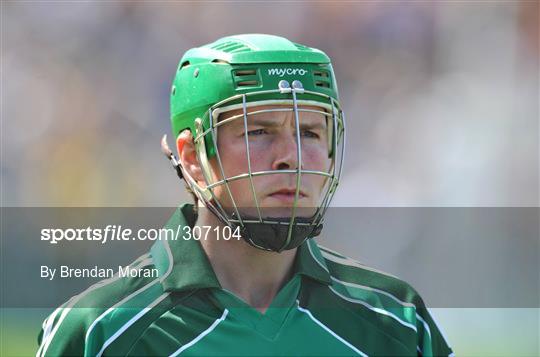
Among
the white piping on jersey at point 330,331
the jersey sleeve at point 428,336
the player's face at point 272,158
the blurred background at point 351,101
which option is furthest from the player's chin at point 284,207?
the blurred background at point 351,101

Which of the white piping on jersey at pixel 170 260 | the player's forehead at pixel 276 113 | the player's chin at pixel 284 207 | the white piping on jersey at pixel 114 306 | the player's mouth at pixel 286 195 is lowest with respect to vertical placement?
the white piping on jersey at pixel 114 306

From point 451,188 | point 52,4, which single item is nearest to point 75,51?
point 52,4

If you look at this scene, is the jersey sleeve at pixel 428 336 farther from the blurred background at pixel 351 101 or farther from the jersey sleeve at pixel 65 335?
the blurred background at pixel 351 101

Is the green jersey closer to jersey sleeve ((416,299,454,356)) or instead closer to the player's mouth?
jersey sleeve ((416,299,454,356))

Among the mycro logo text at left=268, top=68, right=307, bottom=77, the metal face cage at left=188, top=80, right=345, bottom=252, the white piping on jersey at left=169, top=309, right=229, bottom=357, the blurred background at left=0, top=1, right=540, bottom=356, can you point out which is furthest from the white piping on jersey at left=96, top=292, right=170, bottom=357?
the blurred background at left=0, top=1, right=540, bottom=356

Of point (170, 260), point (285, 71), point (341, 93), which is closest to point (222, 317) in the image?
point (170, 260)

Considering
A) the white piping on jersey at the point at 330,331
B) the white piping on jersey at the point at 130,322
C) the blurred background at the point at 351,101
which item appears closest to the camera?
the white piping on jersey at the point at 130,322

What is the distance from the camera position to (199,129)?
1.75 metres

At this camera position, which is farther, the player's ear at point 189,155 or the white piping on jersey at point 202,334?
the player's ear at point 189,155

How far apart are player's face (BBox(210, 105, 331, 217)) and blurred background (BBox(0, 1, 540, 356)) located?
1729 millimetres

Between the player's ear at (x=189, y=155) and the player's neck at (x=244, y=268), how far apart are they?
116 mm

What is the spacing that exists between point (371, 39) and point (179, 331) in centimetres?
262

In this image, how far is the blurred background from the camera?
3.48m

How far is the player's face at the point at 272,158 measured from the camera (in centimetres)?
166
